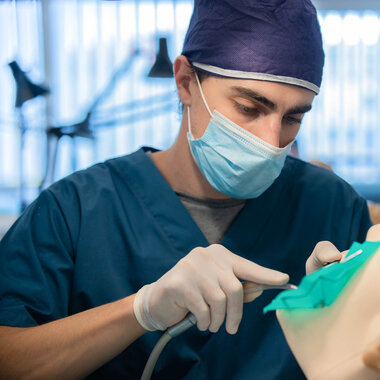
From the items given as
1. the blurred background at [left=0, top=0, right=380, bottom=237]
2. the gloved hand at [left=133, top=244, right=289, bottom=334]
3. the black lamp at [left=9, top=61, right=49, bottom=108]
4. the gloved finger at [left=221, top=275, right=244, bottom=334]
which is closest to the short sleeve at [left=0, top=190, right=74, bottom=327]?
the gloved hand at [left=133, top=244, right=289, bottom=334]

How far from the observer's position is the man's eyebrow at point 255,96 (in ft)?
2.85

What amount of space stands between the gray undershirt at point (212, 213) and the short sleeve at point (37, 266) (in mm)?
297

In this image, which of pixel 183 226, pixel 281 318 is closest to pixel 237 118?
pixel 183 226

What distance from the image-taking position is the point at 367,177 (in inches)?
138

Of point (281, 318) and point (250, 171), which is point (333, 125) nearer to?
point (250, 171)

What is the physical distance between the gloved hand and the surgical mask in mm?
248

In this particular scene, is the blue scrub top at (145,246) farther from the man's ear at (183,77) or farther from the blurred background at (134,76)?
the blurred background at (134,76)

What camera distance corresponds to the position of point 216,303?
690mm

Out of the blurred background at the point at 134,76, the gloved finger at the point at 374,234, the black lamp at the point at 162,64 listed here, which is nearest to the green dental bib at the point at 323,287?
the gloved finger at the point at 374,234

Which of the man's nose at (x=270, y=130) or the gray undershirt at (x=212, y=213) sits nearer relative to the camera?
the man's nose at (x=270, y=130)

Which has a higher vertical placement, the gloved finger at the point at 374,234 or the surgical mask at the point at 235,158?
the surgical mask at the point at 235,158

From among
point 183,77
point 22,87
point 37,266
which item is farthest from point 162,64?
point 37,266

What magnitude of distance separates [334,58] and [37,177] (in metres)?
2.53

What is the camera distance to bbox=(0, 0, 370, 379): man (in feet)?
2.50
